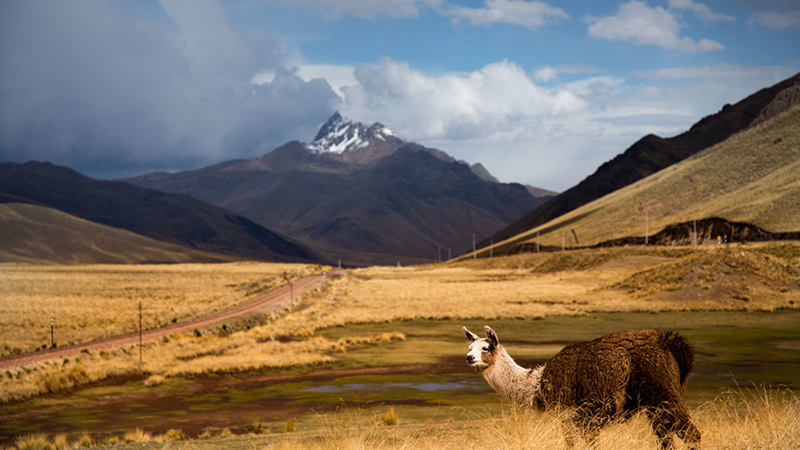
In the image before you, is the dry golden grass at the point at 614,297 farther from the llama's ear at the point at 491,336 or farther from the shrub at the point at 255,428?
the llama's ear at the point at 491,336

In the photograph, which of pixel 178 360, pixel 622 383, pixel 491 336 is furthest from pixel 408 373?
pixel 622 383

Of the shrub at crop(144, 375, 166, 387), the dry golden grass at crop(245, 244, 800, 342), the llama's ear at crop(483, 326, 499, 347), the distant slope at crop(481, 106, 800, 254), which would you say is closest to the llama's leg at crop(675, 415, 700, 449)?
the llama's ear at crop(483, 326, 499, 347)

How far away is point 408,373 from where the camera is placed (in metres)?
22.8

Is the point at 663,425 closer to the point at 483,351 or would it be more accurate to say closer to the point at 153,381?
the point at 483,351

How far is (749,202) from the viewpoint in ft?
326

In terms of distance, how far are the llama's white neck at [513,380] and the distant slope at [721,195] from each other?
92.3 meters

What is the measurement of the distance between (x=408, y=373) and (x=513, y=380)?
1486 cm

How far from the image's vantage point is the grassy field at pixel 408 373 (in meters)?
9.31

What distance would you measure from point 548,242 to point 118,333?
120 m

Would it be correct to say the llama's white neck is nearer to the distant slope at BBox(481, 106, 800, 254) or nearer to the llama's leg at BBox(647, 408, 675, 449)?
the llama's leg at BBox(647, 408, 675, 449)

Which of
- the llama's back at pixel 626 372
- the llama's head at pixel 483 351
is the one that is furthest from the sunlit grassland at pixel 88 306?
the llama's back at pixel 626 372

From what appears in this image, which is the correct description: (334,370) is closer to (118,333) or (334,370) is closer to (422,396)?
(422,396)

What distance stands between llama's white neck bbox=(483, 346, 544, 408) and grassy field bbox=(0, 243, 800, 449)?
0.80 ft

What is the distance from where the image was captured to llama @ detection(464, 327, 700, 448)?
23.5 ft
